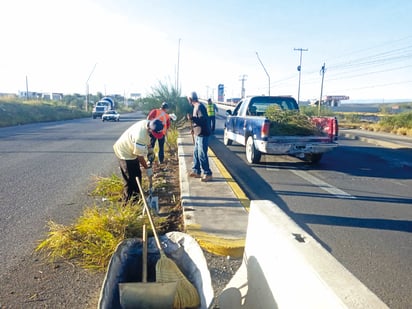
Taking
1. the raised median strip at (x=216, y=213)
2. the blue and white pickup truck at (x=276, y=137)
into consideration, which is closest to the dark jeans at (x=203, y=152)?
the raised median strip at (x=216, y=213)

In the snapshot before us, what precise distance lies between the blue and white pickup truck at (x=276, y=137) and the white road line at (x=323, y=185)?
0.67 metres

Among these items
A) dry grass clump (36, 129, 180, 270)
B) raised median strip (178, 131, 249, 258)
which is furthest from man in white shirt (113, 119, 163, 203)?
raised median strip (178, 131, 249, 258)

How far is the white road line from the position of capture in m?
6.44

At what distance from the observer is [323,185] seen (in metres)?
7.23

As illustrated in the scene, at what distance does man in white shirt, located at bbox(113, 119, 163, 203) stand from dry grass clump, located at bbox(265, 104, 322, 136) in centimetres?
476

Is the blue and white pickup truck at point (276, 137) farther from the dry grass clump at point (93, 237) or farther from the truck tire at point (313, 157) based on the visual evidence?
the dry grass clump at point (93, 237)

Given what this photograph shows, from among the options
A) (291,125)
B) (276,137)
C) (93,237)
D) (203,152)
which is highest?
(291,125)

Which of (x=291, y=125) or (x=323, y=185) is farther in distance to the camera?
(x=291, y=125)

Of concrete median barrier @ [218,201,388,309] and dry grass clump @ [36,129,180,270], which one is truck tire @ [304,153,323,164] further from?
concrete median barrier @ [218,201,388,309]

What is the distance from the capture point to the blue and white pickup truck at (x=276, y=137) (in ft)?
28.2

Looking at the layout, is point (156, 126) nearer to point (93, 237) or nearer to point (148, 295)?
point (93, 237)

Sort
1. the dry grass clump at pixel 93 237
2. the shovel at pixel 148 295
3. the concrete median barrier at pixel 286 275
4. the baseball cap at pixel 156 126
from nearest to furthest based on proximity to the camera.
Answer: the concrete median barrier at pixel 286 275 → the shovel at pixel 148 295 → the dry grass clump at pixel 93 237 → the baseball cap at pixel 156 126

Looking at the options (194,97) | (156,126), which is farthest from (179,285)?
(194,97)

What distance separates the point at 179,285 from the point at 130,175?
2860 mm
